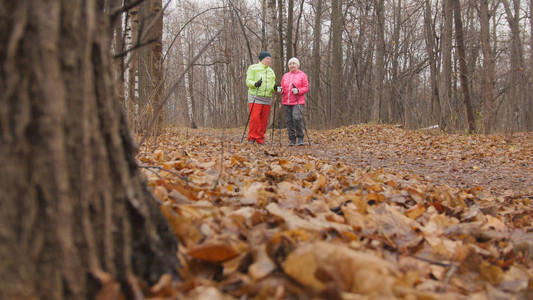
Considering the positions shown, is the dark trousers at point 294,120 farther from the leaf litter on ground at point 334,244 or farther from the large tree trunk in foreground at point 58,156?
the large tree trunk in foreground at point 58,156

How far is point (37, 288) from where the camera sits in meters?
0.79

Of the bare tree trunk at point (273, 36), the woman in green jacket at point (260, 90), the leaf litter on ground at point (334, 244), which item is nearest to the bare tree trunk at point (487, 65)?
the bare tree trunk at point (273, 36)

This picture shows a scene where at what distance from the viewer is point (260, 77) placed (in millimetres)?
7691

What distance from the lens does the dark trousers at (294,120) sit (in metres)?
7.98

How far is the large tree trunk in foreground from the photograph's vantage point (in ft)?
2.48

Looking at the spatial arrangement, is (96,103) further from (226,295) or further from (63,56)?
(226,295)

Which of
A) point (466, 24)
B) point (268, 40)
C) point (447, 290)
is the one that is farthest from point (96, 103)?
point (466, 24)

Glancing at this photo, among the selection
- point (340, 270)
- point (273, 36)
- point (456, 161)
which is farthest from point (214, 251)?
point (273, 36)

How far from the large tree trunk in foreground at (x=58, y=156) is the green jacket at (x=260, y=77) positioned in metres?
6.87

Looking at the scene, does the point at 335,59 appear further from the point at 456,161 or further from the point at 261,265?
the point at 261,265

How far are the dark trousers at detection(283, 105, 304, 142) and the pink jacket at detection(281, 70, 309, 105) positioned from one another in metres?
0.17

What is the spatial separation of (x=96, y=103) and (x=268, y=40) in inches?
442

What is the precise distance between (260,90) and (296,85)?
863 mm

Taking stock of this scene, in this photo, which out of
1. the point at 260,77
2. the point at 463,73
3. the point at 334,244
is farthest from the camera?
the point at 463,73
